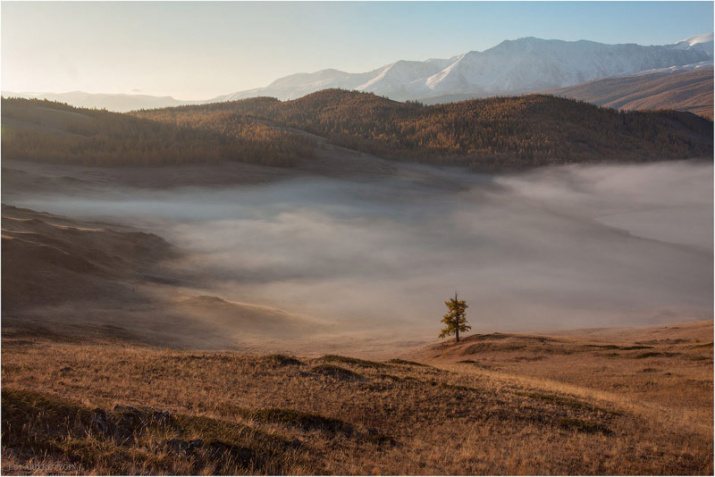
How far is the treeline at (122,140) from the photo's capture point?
12475cm

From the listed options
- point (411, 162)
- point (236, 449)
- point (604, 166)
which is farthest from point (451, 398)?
point (604, 166)

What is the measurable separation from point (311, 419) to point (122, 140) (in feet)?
437

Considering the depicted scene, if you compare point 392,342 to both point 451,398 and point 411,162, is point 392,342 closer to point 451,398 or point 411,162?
point 451,398

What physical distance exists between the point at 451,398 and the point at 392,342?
29.8 metres

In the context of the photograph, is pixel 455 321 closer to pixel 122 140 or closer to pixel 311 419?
pixel 311 419

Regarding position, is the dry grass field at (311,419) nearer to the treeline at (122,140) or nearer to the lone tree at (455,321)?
the lone tree at (455,321)

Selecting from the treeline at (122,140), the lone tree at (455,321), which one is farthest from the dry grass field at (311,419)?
the treeline at (122,140)

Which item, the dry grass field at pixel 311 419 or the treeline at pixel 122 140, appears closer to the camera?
the dry grass field at pixel 311 419

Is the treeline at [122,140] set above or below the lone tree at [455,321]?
above

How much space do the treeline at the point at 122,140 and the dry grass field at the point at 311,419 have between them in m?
100

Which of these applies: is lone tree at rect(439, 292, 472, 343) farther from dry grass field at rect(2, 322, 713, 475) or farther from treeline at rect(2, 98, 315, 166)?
treeline at rect(2, 98, 315, 166)

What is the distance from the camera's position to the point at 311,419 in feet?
66.1

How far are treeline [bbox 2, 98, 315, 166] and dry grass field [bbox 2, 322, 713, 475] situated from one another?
100094mm

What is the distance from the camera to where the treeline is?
409 feet
